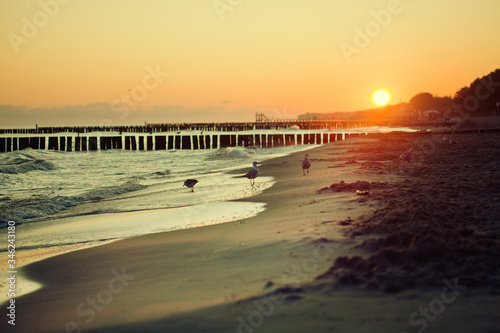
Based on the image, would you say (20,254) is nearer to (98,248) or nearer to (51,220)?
(98,248)

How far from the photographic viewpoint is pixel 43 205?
12891 mm

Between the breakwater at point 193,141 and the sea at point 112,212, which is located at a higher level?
the breakwater at point 193,141

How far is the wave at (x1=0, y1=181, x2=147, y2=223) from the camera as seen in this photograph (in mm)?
11585

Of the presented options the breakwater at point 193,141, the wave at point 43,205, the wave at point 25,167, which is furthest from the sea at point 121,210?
the breakwater at point 193,141

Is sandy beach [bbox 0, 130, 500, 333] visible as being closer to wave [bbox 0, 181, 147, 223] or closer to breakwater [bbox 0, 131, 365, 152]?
wave [bbox 0, 181, 147, 223]

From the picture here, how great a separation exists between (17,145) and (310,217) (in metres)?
74.8

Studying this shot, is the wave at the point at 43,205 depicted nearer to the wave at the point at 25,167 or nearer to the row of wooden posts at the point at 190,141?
the wave at the point at 25,167

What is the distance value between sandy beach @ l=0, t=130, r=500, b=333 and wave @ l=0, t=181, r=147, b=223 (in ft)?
17.9

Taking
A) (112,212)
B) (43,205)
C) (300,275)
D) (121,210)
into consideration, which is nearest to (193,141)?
(43,205)

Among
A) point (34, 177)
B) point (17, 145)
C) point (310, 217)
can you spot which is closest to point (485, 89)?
point (34, 177)

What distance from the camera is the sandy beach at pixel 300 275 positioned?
362cm

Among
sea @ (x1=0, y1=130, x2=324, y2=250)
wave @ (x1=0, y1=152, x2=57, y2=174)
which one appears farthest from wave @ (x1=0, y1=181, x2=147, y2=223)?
wave @ (x1=0, y1=152, x2=57, y2=174)

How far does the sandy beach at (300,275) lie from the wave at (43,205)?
5468mm

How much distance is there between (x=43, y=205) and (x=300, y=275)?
10.7 metres
